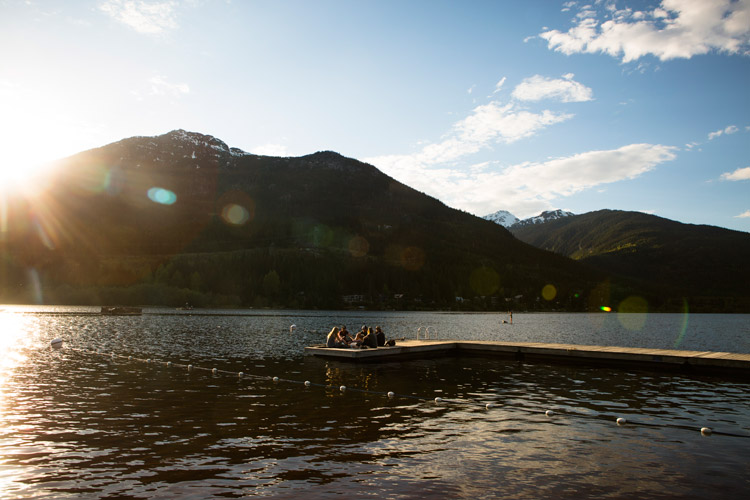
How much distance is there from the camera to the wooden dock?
3148 cm

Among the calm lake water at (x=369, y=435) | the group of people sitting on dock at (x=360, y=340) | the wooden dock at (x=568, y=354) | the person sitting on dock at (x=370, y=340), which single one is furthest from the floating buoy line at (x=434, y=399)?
the person sitting on dock at (x=370, y=340)

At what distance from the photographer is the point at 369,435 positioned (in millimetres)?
16828

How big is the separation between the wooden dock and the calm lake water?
1933 millimetres

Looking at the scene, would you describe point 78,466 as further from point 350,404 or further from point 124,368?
point 124,368

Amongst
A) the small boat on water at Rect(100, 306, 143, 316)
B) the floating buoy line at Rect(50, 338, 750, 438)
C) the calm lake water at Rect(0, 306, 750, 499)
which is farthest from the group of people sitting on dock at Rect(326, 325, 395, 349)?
the small boat on water at Rect(100, 306, 143, 316)

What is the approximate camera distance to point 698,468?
1369 cm

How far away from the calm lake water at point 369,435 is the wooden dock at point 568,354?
6.34 ft

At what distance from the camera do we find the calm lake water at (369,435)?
1203cm

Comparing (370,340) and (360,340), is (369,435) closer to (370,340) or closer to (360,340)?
(370,340)

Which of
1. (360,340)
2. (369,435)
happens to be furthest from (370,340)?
(369,435)

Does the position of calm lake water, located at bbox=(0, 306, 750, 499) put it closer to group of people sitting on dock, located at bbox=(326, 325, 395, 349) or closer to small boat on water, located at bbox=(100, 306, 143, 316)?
group of people sitting on dock, located at bbox=(326, 325, 395, 349)

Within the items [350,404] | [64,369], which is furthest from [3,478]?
[64,369]

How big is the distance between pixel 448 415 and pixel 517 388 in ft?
26.8

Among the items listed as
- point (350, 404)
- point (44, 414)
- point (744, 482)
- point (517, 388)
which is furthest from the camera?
point (517, 388)
